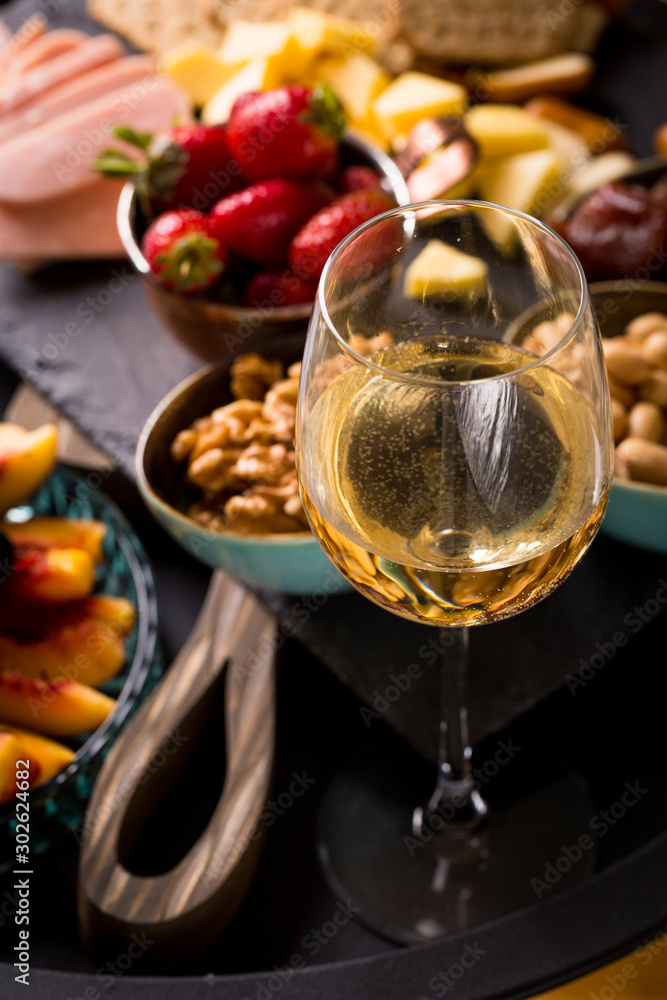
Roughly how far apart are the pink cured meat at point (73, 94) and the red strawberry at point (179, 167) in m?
0.24

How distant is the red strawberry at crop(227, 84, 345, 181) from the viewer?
0.87m

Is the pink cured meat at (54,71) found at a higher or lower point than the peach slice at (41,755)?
higher

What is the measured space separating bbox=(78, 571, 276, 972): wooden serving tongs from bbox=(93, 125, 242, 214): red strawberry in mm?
407

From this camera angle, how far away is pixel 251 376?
30.4 inches

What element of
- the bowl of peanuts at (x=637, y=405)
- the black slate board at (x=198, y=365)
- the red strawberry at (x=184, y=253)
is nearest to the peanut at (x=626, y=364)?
the bowl of peanuts at (x=637, y=405)

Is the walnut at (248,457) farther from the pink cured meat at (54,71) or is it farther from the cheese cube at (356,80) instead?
the pink cured meat at (54,71)

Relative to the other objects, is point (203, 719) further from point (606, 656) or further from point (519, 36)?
point (519, 36)

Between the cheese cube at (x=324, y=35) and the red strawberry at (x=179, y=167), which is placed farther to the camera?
the cheese cube at (x=324, y=35)

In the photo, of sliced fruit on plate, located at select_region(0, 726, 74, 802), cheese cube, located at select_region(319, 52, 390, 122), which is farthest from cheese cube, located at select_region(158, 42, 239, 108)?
sliced fruit on plate, located at select_region(0, 726, 74, 802)

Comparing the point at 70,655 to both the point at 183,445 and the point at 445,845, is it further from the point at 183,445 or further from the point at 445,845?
the point at 445,845

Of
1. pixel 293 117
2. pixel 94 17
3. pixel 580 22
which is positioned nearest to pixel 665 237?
pixel 293 117

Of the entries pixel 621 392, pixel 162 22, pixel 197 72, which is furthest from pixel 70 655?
pixel 162 22

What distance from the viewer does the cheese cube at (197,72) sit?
115 centimetres

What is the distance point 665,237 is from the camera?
90cm
